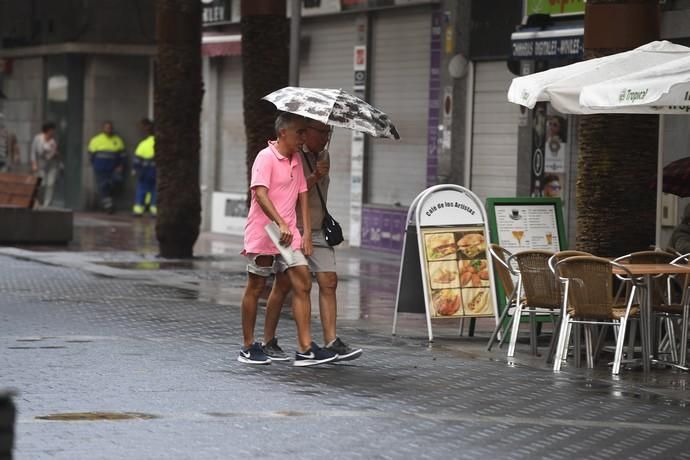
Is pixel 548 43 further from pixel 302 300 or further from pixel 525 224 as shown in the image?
pixel 302 300

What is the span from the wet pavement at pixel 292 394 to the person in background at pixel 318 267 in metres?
0.30

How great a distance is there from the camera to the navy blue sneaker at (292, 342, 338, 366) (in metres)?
11.2

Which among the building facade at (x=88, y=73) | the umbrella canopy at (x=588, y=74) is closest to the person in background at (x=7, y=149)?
the building facade at (x=88, y=73)

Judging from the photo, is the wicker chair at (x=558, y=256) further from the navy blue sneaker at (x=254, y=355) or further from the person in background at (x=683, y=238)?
the navy blue sneaker at (x=254, y=355)

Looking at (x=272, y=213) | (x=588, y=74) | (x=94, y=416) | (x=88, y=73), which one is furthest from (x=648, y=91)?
(x=88, y=73)

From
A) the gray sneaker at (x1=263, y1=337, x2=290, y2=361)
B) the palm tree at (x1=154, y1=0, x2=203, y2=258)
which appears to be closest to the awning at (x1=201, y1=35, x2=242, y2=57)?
the palm tree at (x1=154, y1=0, x2=203, y2=258)

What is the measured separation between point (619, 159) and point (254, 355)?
12.4 feet

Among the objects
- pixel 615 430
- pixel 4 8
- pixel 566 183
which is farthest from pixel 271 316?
pixel 4 8

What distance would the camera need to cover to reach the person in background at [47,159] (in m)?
34.1

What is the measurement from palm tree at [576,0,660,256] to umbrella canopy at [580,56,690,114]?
1620mm

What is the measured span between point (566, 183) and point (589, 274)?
29.8 ft

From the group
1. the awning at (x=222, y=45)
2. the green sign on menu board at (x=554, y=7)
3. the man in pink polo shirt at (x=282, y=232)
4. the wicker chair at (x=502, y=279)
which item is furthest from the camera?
the awning at (x=222, y=45)

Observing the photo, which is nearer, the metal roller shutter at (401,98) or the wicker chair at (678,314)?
the wicker chair at (678,314)

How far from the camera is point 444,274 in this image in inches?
533
